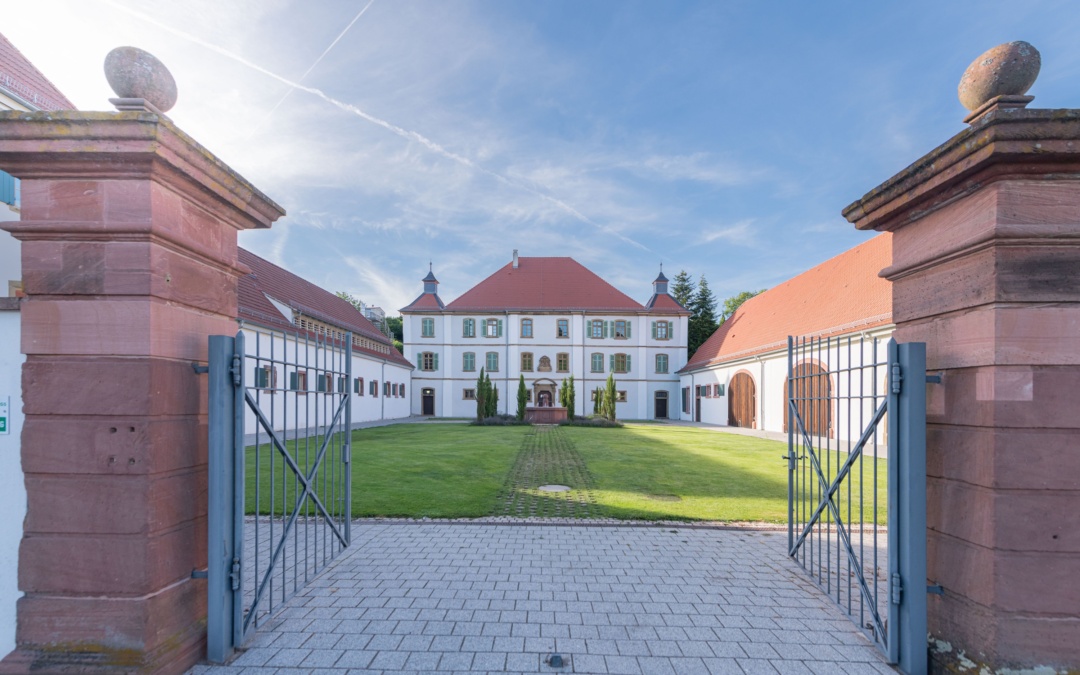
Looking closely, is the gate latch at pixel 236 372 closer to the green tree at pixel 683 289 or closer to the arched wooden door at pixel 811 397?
the arched wooden door at pixel 811 397

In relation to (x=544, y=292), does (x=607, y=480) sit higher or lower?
lower

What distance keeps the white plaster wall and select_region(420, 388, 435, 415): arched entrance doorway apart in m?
36.9

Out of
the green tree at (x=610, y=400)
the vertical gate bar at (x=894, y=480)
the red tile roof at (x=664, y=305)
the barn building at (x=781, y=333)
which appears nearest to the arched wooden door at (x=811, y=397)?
the vertical gate bar at (x=894, y=480)

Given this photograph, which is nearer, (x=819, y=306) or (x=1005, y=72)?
(x=1005, y=72)

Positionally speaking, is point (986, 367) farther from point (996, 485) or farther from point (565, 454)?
point (565, 454)

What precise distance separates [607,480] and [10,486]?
860cm

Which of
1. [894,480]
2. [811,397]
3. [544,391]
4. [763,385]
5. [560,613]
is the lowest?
[544,391]

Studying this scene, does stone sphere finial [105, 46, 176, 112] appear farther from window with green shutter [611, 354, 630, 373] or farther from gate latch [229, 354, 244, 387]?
window with green shutter [611, 354, 630, 373]

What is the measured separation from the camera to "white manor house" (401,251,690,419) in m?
38.9

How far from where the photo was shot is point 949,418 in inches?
123

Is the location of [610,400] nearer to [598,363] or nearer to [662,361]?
[598,363]

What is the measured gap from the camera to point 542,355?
39.2 metres

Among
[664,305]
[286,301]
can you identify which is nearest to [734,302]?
[664,305]

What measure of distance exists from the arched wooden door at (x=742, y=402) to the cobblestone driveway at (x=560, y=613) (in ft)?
73.8
